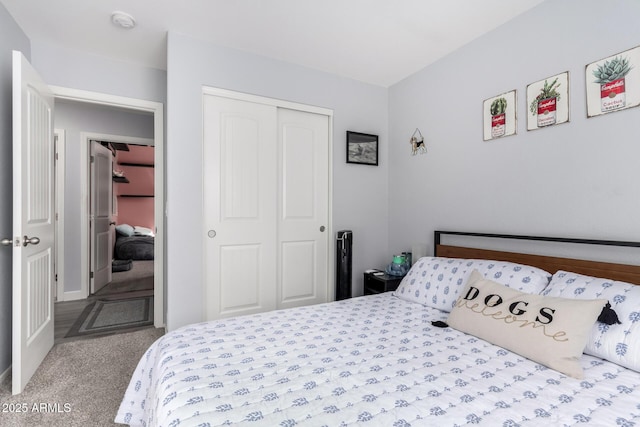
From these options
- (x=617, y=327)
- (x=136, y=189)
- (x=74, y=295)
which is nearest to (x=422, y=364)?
(x=617, y=327)

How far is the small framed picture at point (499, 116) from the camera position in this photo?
6.97 feet

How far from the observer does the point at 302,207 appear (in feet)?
9.68

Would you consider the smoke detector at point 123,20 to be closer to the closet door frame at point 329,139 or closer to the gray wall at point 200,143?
the gray wall at point 200,143

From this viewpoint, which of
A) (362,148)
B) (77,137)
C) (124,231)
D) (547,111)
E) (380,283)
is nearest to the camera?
(547,111)

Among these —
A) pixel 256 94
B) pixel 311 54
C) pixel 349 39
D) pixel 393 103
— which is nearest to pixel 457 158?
pixel 393 103

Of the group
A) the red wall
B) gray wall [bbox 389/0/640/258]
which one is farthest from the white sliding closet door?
the red wall

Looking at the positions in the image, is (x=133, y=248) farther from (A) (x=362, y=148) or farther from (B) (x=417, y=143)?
(B) (x=417, y=143)

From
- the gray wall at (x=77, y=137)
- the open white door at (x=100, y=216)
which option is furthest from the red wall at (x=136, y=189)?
the gray wall at (x=77, y=137)

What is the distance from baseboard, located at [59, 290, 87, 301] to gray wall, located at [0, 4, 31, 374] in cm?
184

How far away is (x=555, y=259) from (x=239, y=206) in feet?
7.40

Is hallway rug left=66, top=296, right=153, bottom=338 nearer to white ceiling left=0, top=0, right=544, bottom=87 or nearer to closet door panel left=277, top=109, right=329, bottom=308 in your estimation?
closet door panel left=277, top=109, right=329, bottom=308

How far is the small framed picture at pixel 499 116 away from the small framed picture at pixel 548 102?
0.35 feet

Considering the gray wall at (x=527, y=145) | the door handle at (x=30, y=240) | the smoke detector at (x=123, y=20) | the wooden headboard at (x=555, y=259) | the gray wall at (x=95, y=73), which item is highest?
the smoke detector at (x=123, y=20)

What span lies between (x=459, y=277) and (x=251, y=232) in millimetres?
1668
